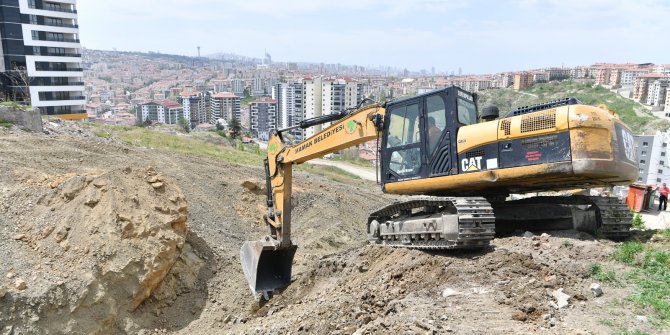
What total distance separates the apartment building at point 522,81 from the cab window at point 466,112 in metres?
122

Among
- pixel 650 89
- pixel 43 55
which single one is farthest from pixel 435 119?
pixel 650 89

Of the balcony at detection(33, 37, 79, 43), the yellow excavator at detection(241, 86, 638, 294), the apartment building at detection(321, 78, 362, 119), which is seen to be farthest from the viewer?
the apartment building at detection(321, 78, 362, 119)

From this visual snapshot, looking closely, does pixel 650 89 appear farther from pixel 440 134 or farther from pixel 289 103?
pixel 440 134

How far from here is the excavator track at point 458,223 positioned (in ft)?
18.6

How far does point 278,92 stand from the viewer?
11200 cm

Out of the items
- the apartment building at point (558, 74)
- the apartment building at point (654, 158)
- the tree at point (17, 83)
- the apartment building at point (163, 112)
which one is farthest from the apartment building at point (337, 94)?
the apartment building at point (558, 74)

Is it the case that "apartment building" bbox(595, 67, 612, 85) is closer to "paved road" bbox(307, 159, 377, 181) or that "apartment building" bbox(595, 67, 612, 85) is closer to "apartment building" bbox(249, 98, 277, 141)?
"apartment building" bbox(249, 98, 277, 141)

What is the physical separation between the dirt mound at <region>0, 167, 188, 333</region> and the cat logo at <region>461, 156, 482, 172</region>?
5502 mm

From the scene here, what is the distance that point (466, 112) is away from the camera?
6.54 meters

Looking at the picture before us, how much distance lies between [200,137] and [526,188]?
36029 millimetres

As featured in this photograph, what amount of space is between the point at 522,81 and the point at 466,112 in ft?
408

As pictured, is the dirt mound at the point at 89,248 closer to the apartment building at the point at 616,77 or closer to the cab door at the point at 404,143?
the cab door at the point at 404,143

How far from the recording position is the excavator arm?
7.48m

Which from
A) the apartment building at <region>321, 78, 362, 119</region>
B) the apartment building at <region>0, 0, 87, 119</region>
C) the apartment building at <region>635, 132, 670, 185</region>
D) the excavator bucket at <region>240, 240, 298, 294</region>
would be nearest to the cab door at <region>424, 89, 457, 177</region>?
the excavator bucket at <region>240, 240, 298, 294</region>
